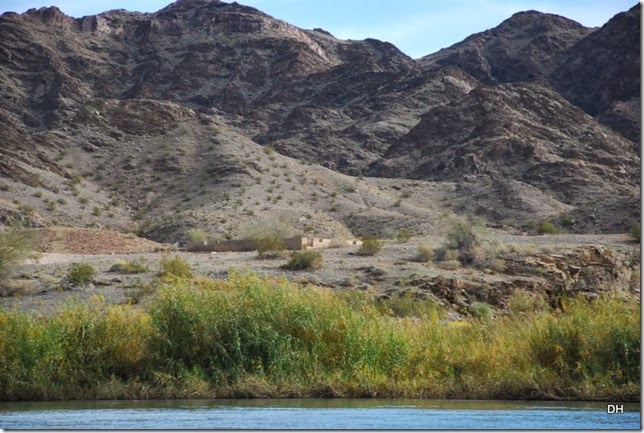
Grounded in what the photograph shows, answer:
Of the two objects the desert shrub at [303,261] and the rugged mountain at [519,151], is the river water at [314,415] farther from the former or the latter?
the rugged mountain at [519,151]

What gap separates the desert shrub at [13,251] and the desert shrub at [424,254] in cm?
1927

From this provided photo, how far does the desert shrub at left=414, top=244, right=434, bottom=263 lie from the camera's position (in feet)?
184

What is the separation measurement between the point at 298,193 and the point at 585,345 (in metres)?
62.3

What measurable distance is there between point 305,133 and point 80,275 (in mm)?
94985

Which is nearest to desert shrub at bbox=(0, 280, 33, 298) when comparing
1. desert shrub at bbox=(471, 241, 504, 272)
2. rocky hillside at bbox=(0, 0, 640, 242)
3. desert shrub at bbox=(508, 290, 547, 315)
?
desert shrub at bbox=(508, 290, 547, 315)

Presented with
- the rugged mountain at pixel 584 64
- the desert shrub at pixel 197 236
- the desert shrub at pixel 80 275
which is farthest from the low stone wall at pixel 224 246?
the rugged mountain at pixel 584 64

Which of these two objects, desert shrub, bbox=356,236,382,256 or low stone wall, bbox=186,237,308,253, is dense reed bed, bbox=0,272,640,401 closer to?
desert shrub, bbox=356,236,382,256

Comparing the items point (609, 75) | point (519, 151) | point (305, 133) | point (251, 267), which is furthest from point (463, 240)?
point (609, 75)

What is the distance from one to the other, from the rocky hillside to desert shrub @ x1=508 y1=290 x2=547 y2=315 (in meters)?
28.3

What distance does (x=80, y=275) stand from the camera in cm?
4938

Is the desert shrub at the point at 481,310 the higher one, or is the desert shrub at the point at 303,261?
the desert shrub at the point at 303,261

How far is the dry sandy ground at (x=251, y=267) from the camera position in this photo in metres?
47.6

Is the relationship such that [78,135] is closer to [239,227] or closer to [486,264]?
[239,227]

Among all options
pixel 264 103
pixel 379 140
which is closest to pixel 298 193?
pixel 379 140
